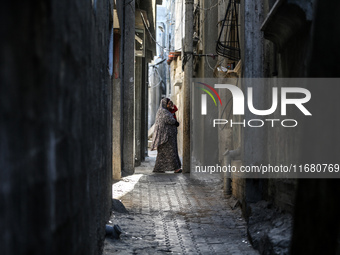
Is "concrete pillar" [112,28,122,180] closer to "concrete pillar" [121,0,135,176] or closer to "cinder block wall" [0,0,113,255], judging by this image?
"concrete pillar" [121,0,135,176]

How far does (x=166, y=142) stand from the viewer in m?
12.8

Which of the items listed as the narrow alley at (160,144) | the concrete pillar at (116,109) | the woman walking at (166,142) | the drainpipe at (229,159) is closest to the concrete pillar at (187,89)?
the narrow alley at (160,144)

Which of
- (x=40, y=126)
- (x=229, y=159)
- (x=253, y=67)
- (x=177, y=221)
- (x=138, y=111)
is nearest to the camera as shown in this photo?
(x=40, y=126)

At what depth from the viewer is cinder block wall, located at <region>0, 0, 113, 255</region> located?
147 centimetres

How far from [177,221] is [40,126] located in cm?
474

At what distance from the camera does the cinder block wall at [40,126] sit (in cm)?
147

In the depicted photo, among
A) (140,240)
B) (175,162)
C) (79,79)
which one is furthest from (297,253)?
(175,162)

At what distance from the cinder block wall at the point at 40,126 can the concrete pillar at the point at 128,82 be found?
8.77 metres

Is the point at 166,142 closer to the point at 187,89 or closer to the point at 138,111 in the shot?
the point at 187,89

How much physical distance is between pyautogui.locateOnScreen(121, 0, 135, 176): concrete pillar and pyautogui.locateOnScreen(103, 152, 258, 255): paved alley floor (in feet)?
5.68

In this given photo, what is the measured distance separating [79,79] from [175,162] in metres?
10.1

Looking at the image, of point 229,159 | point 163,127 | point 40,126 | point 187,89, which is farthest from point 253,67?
point 163,127

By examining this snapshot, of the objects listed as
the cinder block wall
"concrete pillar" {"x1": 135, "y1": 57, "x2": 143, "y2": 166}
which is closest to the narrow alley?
the cinder block wall

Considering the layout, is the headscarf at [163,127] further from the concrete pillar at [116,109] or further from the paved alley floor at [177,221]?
the paved alley floor at [177,221]
